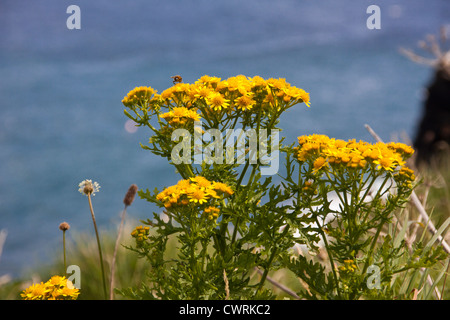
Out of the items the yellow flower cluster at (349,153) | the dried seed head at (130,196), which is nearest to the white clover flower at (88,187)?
the dried seed head at (130,196)

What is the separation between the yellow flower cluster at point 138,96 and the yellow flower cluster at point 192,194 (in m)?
0.42

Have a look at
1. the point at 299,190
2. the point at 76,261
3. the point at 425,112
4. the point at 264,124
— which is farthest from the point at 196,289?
the point at 425,112

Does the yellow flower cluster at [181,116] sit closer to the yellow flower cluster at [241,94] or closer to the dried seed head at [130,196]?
the yellow flower cluster at [241,94]

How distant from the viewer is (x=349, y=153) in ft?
4.79

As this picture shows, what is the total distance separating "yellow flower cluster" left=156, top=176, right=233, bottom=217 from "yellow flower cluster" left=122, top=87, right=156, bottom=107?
42 cm

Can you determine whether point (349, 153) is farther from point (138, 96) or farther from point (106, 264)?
point (106, 264)

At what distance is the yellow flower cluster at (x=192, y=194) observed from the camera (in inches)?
51.6

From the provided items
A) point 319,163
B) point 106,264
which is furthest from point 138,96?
point 106,264

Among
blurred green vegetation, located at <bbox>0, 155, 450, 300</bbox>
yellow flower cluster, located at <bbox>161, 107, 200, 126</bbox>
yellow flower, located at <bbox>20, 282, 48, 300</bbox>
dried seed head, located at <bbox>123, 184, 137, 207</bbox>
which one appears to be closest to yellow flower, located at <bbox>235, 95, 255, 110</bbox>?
yellow flower cluster, located at <bbox>161, 107, 200, 126</bbox>

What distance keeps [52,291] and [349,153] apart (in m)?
→ 0.95
